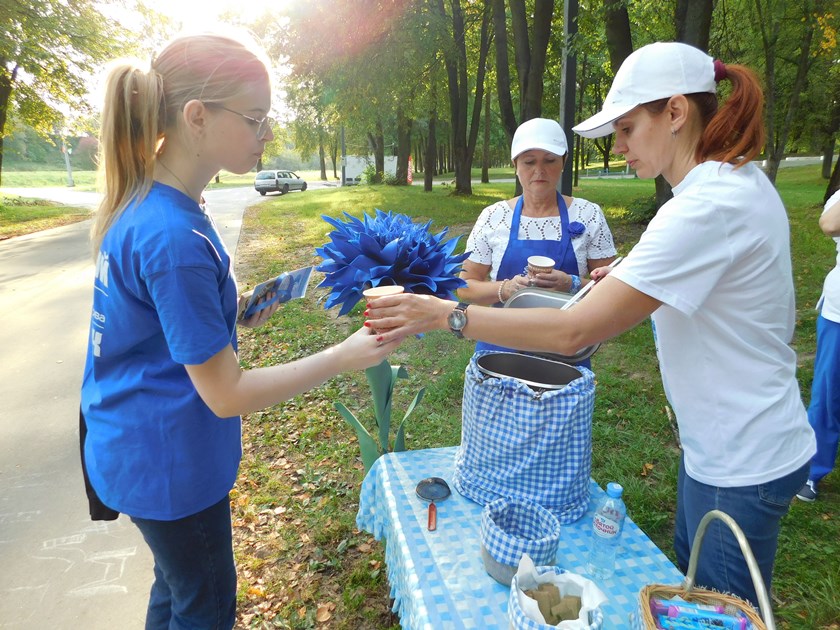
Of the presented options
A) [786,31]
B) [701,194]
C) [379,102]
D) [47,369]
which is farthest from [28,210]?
[786,31]

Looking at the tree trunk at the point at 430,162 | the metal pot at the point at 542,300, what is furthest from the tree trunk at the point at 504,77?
the metal pot at the point at 542,300

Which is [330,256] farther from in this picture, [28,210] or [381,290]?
[28,210]

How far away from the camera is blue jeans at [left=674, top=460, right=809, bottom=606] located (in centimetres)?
134

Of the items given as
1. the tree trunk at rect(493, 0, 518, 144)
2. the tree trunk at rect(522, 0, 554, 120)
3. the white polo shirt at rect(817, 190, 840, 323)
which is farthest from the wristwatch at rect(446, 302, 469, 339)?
the tree trunk at rect(493, 0, 518, 144)

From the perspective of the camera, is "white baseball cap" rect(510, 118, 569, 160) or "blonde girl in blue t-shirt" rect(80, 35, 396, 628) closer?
"blonde girl in blue t-shirt" rect(80, 35, 396, 628)

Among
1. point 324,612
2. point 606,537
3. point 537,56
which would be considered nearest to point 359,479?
point 324,612

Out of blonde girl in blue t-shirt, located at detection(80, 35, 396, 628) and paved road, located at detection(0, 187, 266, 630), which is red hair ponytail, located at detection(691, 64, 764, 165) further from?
paved road, located at detection(0, 187, 266, 630)

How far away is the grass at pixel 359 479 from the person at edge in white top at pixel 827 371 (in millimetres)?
291

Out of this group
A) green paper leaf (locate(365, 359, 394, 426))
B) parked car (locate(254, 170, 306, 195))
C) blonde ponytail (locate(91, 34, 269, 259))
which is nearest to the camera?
blonde ponytail (locate(91, 34, 269, 259))

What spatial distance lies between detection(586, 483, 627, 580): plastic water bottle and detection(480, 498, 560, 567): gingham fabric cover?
0.12m

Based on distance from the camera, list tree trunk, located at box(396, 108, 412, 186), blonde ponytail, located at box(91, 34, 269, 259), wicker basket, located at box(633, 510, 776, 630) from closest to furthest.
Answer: wicker basket, located at box(633, 510, 776, 630), blonde ponytail, located at box(91, 34, 269, 259), tree trunk, located at box(396, 108, 412, 186)

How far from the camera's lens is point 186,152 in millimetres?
1400

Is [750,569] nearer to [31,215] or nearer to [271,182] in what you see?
[31,215]

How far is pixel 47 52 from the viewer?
15.1 metres
